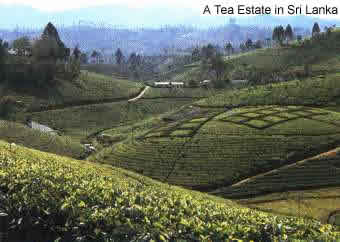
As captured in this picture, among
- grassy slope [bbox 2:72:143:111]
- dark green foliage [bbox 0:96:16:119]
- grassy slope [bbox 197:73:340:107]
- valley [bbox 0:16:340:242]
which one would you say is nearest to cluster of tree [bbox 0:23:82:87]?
valley [bbox 0:16:340:242]

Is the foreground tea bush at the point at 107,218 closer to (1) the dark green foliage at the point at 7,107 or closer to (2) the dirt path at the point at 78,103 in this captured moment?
(1) the dark green foliage at the point at 7,107

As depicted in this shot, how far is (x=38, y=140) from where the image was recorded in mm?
115250

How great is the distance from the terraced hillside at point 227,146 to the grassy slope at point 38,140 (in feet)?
34.6

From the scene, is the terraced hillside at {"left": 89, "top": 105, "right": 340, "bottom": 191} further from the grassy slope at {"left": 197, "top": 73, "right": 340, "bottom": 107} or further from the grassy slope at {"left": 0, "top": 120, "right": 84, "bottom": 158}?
the grassy slope at {"left": 0, "top": 120, "right": 84, "bottom": 158}

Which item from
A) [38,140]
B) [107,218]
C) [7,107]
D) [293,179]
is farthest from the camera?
[7,107]

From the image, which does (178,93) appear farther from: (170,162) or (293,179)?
(293,179)

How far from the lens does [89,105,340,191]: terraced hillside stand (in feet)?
307

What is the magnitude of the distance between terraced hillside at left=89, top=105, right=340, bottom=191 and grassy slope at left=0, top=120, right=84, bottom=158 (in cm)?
1055

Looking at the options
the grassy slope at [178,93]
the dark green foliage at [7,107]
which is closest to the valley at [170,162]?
the dark green foliage at [7,107]

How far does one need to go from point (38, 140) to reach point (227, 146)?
44.3 meters

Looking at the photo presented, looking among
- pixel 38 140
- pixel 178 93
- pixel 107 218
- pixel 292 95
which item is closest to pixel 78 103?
pixel 178 93

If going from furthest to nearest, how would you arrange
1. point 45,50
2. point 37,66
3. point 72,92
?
1. point 45,50
2. point 72,92
3. point 37,66

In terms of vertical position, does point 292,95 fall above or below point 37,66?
below

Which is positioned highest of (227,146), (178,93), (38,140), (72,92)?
(72,92)
